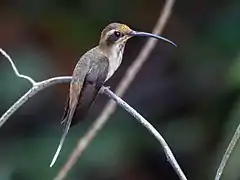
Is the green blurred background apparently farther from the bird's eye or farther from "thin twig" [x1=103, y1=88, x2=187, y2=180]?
"thin twig" [x1=103, y1=88, x2=187, y2=180]

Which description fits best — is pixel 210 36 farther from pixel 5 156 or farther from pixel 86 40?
pixel 5 156

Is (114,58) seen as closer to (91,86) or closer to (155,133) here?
(91,86)

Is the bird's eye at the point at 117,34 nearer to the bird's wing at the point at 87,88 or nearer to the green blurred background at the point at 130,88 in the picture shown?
the bird's wing at the point at 87,88

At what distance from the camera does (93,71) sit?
5.54ft

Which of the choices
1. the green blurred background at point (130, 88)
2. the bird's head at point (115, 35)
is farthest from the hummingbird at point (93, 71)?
the green blurred background at point (130, 88)

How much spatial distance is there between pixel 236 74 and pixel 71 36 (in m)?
0.90

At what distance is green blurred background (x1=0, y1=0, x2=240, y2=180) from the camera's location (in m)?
3.23

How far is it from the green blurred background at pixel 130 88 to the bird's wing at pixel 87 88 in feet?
4.64

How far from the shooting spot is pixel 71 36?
3436 millimetres

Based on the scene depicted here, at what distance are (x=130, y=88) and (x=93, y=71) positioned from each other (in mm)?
1912

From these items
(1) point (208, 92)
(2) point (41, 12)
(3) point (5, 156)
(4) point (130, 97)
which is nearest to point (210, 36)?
(1) point (208, 92)

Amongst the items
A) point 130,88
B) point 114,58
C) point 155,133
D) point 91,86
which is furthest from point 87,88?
point 130,88

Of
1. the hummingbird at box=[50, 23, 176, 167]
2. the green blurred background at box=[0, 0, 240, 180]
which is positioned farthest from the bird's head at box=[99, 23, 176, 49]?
the green blurred background at box=[0, 0, 240, 180]

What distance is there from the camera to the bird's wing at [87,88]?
1621mm
